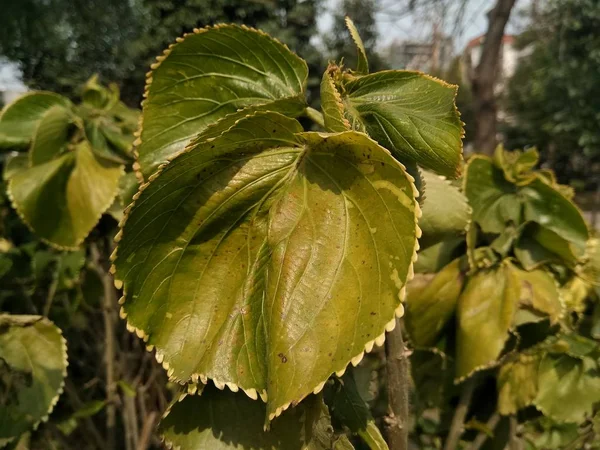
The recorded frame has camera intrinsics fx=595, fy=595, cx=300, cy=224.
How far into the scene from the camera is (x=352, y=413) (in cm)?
56

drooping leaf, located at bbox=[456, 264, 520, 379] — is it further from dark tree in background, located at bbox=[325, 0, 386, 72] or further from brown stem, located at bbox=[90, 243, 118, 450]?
dark tree in background, located at bbox=[325, 0, 386, 72]

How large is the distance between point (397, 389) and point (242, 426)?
148 mm

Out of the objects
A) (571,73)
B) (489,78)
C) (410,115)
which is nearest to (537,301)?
(410,115)

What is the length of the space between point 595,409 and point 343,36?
7003 mm

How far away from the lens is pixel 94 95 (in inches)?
44.8

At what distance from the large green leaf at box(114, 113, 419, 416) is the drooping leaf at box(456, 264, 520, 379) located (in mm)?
426

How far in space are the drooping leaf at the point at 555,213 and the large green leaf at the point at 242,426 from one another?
48 centimetres

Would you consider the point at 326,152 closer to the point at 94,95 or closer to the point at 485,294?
the point at 485,294

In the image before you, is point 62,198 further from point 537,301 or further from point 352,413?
point 537,301

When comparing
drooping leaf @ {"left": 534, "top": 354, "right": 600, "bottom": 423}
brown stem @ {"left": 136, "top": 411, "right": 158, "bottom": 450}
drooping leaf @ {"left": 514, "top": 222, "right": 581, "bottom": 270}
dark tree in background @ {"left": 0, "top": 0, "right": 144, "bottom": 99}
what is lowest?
dark tree in background @ {"left": 0, "top": 0, "right": 144, "bottom": 99}

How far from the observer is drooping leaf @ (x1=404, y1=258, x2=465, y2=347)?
848mm

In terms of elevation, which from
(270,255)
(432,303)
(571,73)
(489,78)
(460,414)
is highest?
(270,255)

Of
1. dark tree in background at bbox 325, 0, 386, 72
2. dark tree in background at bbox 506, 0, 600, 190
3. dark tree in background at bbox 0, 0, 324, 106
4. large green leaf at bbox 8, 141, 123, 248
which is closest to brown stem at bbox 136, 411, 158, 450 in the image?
large green leaf at bbox 8, 141, 123, 248

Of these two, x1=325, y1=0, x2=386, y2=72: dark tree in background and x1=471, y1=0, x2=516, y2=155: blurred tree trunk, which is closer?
x1=471, y1=0, x2=516, y2=155: blurred tree trunk
